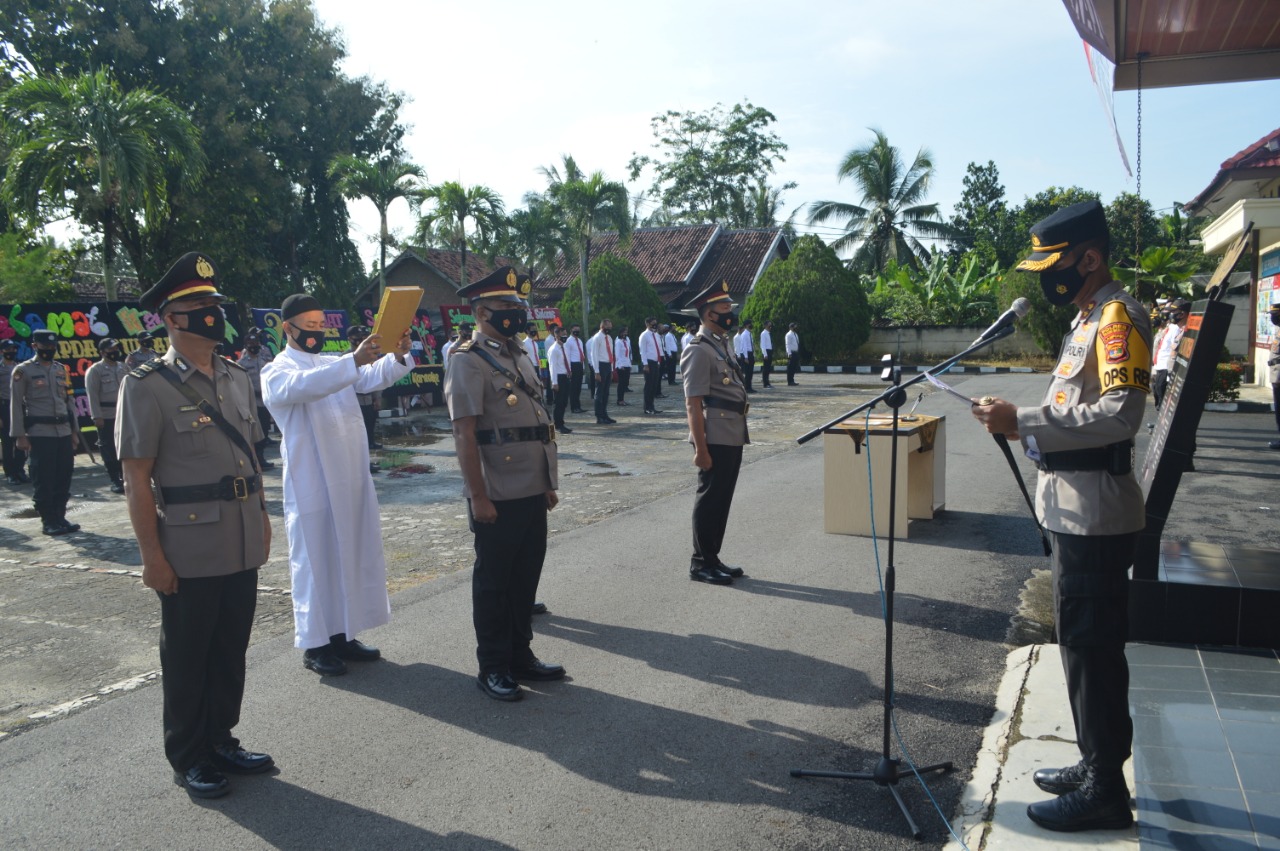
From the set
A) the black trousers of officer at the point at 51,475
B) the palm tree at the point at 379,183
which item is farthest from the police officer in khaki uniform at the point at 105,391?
the palm tree at the point at 379,183

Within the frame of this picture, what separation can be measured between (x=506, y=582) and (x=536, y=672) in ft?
1.67

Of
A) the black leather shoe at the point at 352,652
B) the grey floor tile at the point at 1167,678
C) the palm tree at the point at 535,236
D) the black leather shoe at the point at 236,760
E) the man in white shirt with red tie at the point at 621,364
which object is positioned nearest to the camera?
the black leather shoe at the point at 236,760

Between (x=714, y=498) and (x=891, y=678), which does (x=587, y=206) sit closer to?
(x=714, y=498)

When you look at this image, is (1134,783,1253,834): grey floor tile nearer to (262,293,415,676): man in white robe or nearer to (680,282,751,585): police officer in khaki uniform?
(680,282,751,585): police officer in khaki uniform

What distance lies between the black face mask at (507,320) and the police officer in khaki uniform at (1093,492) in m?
2.37

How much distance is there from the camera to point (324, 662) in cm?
480

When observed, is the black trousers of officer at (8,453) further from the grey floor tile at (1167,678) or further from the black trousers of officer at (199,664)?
the grey floor tile at (1167,678)

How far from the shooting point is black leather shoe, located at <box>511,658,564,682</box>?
15.2 feet

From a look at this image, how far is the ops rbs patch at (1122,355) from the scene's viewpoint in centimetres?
305

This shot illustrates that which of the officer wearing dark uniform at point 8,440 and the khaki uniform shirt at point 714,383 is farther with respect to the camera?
the officer wearing dark uniform at point 8,440

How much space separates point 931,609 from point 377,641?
3364mm

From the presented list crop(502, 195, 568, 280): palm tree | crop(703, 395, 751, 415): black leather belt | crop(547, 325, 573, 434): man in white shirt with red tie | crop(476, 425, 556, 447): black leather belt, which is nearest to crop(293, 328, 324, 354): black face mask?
crop(476, 425, 556, 447): black leather belt

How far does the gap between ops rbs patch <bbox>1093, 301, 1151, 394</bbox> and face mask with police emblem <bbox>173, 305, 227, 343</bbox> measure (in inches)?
134

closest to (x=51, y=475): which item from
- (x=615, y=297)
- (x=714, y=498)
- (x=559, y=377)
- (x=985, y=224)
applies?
(x=714, y=498)
